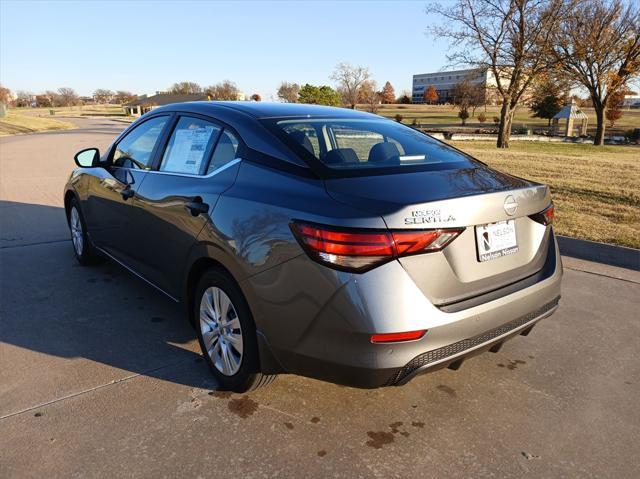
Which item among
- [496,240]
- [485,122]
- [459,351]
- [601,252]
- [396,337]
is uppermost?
[496,240]

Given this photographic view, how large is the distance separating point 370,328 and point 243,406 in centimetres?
108

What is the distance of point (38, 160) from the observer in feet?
51.6

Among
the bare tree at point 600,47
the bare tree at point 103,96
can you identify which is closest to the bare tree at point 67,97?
the bare tree at point 103,96

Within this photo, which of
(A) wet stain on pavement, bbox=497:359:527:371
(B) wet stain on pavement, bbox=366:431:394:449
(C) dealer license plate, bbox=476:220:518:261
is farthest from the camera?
(A) wet stain on pavement, bbox=497:359:527:371

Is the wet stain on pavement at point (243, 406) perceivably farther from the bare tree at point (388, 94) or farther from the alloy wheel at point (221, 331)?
the bare tree at point (388, 94)

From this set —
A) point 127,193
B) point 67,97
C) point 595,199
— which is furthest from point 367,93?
point 67,97

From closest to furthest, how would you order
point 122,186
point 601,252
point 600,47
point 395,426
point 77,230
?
point 395,426 < point 122,186 < point 77,230 < point 601,252 < point 600,47

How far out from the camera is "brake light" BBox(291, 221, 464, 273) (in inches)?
85.8

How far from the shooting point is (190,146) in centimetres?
339

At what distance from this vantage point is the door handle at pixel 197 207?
293 centimetres

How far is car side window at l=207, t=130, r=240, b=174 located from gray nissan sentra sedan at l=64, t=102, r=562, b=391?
0.04 ft

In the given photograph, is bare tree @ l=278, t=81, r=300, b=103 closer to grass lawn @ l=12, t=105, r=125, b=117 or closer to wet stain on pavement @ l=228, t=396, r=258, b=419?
grass lawn @ l=12, t=105, r=125, b=117

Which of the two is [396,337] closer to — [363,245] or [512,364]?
[363,245]

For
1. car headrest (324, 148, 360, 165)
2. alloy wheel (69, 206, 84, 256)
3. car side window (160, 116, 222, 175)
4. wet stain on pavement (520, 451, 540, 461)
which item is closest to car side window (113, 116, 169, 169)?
car side window (160, 116, 222, 175)
